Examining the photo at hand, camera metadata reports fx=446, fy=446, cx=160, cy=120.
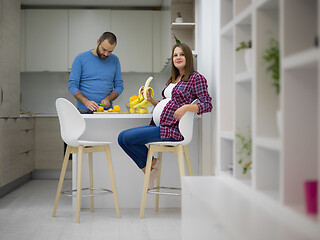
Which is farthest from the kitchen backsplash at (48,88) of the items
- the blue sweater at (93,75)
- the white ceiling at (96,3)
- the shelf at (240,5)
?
the shelf at (240,5)

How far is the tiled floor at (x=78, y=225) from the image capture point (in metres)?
2.88

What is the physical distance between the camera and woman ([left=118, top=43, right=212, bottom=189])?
3270 mm

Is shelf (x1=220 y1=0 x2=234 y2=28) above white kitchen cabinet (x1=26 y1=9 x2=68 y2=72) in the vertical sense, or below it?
below

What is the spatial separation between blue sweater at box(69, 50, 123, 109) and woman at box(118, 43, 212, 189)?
91cm

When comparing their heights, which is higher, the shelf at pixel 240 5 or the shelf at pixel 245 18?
the shelf at pixel 240 5

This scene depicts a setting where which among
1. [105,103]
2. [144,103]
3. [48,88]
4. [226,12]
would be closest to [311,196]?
[226,12]

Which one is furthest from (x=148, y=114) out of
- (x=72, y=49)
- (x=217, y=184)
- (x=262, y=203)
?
(x=72, y=49)

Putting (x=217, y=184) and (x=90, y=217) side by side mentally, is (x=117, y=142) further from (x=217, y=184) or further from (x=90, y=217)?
(x=217, y=184)

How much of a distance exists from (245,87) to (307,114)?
541mm

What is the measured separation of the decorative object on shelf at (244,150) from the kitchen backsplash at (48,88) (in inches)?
202

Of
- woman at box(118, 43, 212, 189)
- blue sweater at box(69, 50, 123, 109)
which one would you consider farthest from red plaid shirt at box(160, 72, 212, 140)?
blue sweater at box(69, 50, 123, 109)

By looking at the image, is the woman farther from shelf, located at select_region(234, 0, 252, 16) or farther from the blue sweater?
shelf, located at select_region(234, 0, 252, 16)

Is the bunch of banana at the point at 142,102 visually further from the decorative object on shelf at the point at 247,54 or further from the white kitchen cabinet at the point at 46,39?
the white kitchen cabinet at the point at 46,39

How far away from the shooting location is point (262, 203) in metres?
1.32
